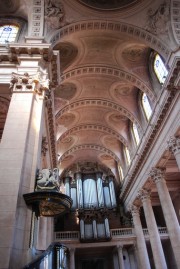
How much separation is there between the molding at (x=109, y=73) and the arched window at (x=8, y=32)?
342cm

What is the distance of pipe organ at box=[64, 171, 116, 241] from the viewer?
56.6 ft

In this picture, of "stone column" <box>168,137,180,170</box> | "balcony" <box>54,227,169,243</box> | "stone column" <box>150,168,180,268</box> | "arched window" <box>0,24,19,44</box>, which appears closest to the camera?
"stone column" <box>168,137,180,170</box>

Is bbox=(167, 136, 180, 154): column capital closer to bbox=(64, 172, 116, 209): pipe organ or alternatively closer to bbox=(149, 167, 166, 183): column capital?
bbox=(149, 167, 166, 183): column capital

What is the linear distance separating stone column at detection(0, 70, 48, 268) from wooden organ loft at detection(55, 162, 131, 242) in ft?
43.1

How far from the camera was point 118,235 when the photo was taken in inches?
680

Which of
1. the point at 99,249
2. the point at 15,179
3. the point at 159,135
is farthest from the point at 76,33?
the point at 99,249

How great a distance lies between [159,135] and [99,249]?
11.2 m

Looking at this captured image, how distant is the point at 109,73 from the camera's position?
1359 cm

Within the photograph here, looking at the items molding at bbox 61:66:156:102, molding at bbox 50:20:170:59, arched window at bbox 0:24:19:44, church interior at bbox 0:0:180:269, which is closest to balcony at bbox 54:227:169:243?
church interior at bbox 0:0:180:269

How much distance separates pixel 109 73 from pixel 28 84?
300 inches

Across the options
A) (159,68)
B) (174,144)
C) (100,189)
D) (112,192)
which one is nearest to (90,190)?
(100,189)

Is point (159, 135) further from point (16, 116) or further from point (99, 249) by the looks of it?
point (99, 249)

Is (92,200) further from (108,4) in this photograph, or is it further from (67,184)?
(108,4)

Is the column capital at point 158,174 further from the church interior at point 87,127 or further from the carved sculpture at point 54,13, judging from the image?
the carved sculpture at point 54,13
